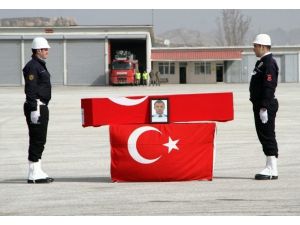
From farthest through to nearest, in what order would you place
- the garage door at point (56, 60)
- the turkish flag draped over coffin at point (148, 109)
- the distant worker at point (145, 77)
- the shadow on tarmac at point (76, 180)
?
the distant worker at point (145, 77) < the garage door at point (56, 60) < the shadow on tarmac at point (76, 180) < the turkish flag draped over coffin at point (148, 109)

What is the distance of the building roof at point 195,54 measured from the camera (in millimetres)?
82375

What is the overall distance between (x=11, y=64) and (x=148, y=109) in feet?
203

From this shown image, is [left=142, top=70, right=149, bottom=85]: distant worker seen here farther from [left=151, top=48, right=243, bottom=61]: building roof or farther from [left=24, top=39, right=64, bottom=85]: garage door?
[left=151, top=48, right=243, bottom=61]: building roof

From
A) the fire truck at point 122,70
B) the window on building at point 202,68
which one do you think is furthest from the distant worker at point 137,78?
the window on building at point 202,68

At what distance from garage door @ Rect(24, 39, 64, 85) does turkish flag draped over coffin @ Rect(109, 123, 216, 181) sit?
198ft

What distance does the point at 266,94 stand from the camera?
365 inches

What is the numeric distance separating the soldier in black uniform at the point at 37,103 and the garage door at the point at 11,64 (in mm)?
61003

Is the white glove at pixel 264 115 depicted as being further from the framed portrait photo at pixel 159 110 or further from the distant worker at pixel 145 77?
the distant worker at pixel 145 77

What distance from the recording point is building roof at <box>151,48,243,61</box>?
82.4 m

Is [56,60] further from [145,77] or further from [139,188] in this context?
[139,188]

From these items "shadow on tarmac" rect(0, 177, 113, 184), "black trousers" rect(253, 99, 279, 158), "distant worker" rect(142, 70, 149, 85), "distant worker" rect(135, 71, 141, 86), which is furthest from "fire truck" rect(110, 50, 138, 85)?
"black trousers" rect(253, 99, 279, 158)

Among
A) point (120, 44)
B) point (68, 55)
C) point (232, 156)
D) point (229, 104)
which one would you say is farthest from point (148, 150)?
point (120, 44)

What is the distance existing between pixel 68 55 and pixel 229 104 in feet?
200
